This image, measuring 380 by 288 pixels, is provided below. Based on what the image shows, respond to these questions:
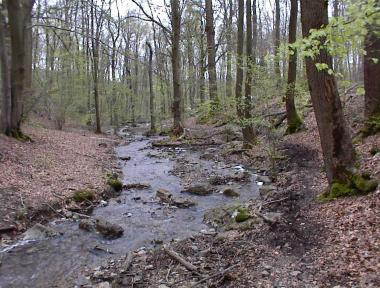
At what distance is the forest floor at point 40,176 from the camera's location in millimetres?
8047

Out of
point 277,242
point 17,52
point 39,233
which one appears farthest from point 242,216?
point 17,52

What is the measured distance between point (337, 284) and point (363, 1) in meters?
3.11

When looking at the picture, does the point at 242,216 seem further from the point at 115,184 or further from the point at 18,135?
the point at 18,135

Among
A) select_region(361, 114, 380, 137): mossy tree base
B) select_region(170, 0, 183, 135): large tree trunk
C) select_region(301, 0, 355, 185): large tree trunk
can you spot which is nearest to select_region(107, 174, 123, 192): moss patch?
select_region(301, 0, 355, 185): large tree trunk

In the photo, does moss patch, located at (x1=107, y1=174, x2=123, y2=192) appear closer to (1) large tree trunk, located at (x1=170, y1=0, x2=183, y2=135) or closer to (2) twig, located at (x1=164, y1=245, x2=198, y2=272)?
(2) twig, located at (x1=164, y1=245, x2=198, y2=272)

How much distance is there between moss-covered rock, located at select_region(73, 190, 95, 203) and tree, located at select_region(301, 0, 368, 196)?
5903 mm

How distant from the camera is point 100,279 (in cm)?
561

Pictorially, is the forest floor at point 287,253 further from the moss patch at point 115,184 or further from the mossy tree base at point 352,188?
the moss patch at point 115,184

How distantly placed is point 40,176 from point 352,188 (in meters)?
7.96

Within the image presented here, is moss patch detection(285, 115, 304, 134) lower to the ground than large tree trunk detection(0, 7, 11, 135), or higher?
lower

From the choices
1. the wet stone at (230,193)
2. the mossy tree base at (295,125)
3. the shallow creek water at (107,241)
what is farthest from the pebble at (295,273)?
the mossy tree base at (295,125)

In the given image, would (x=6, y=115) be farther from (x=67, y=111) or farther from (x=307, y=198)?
(x=67, y=111)

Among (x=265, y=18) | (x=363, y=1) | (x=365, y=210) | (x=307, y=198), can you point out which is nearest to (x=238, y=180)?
(x=307, y=198)

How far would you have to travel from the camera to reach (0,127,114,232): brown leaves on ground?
8.55 meters
